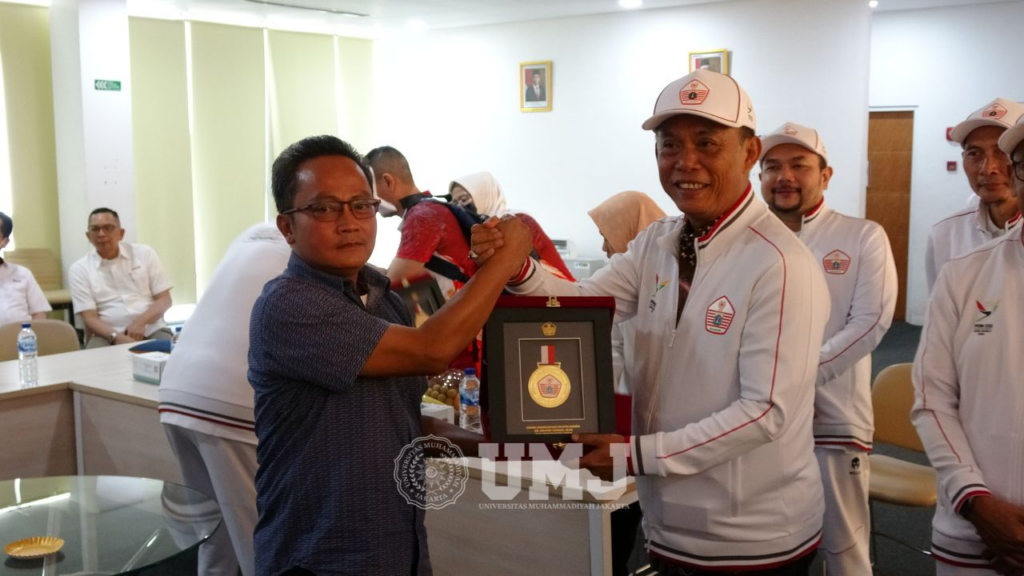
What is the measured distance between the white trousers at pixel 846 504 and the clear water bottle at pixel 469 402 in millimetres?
1185

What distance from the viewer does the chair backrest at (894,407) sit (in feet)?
12.2

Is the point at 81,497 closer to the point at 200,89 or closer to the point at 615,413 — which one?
the point at 615,413

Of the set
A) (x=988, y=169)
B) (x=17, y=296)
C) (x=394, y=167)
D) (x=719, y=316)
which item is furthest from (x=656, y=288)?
(x=17, y=296)

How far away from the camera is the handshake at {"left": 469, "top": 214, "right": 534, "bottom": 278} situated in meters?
1.83

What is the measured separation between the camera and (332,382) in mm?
1577

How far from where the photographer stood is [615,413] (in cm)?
187

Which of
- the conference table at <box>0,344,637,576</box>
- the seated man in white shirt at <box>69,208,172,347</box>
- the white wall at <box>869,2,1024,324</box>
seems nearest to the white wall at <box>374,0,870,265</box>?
the white wall at <box>869,2,1024,324</box>

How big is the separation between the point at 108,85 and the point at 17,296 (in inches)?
107

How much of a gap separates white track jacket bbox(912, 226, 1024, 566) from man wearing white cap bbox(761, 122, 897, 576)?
98cm

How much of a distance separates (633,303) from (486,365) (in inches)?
17.6

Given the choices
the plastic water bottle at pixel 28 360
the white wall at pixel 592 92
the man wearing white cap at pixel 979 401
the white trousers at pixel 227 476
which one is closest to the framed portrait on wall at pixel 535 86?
the white wall at pixel 592 92

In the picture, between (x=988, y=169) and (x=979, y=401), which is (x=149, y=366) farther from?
(x=988, y=169)

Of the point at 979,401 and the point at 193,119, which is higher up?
the point at 193,119

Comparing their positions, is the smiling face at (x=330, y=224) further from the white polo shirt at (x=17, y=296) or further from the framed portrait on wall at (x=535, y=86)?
the framed portrait on wall at (x=535, y=86)
